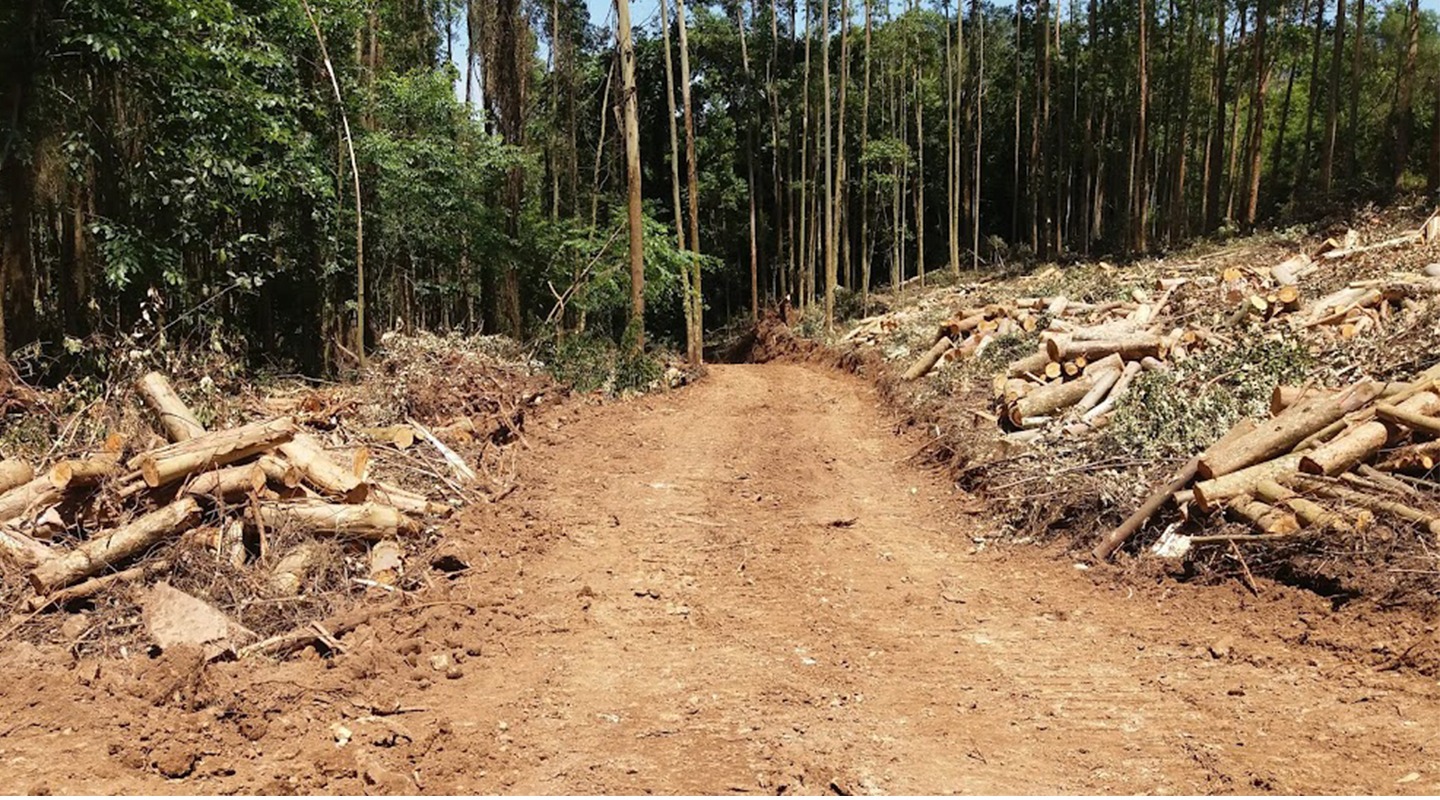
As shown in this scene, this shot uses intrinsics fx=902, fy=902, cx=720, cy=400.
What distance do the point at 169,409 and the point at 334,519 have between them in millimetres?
1829

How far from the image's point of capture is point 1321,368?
25.9 ft

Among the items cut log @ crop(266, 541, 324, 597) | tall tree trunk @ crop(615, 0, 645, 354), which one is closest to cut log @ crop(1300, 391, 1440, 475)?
cut log @ crop(266, 541, 324, 597)

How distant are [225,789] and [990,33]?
1660 inches

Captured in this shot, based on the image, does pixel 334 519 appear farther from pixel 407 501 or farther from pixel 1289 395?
pixel 1289 395

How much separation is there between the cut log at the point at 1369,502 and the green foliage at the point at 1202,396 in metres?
1.20

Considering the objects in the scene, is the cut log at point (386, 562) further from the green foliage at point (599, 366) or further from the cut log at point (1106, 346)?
the cut log at point (1106, 346)

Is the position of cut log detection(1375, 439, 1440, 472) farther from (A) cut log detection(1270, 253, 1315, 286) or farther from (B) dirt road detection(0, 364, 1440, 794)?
(A) cut log detection(1270, 253, 1315, 286)

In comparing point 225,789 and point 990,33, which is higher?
point 990,33

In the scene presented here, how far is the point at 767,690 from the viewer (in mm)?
4449

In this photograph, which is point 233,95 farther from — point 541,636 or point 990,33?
point 990,33

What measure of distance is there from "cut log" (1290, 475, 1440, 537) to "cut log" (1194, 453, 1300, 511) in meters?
0.12

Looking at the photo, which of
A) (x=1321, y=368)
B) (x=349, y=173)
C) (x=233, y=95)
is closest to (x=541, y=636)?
(x=1321, y=368)

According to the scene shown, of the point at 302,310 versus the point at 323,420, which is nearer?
the point at 323,420

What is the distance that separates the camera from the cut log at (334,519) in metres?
5.73
